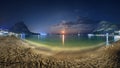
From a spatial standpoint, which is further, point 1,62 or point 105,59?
point 105,59

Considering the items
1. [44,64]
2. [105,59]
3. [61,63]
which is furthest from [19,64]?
[105,59]

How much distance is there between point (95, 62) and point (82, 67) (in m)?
2.57

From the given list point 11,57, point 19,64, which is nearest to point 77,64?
point 19,64

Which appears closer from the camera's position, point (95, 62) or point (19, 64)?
point (19, 64)

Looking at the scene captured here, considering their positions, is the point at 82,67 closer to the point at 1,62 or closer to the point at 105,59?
the point at 105,59

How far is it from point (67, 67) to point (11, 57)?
716 cm

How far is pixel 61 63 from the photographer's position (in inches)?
830

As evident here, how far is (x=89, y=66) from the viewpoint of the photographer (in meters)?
19.9

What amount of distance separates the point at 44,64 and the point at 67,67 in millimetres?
2645

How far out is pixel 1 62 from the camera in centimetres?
1945

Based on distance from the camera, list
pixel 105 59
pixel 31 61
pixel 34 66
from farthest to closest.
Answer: pixel 105 59
pixel 31 61
pixel 34 66

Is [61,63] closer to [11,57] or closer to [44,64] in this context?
[44,64]

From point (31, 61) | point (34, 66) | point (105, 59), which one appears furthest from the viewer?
point (105, 59)

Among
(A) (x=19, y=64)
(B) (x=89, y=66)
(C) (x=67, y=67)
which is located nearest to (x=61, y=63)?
(C) (x=67, y=67)
